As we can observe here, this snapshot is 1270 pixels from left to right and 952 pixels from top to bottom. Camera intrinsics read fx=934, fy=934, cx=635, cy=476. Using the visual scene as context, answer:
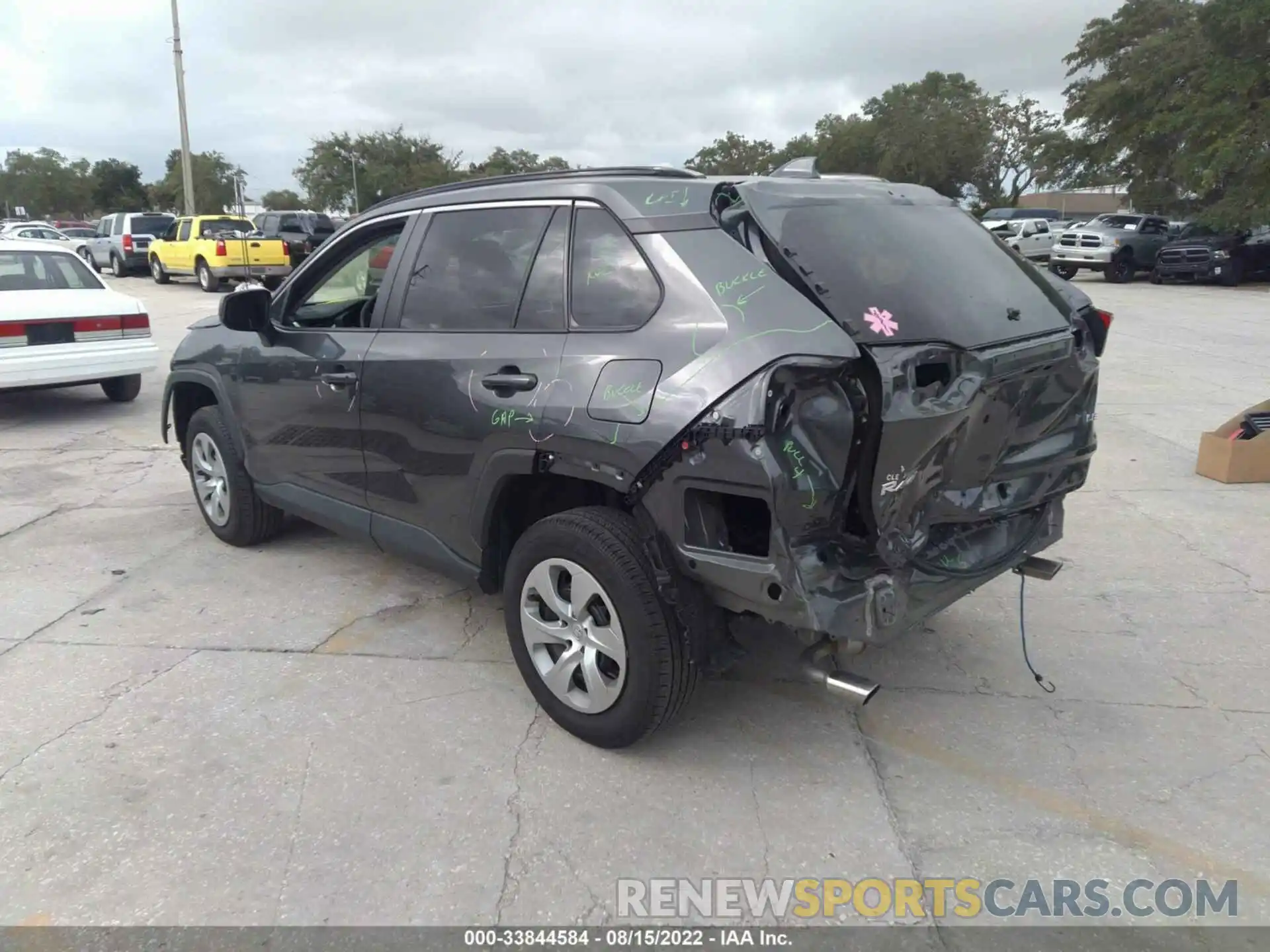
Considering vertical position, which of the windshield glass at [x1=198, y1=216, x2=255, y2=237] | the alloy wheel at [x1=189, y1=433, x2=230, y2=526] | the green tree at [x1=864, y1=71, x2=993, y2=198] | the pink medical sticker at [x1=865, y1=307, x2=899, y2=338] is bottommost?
the alloy wheel at [x1=189, y1=433, x2=230, y2=526]

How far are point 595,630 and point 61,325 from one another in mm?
7287

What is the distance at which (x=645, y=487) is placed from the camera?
9.43 ft

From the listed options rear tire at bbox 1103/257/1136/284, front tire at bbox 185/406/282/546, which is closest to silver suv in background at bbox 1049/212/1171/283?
rear tire at bbox 1103/257/1136/284

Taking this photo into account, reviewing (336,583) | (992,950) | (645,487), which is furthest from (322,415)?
(992,950)

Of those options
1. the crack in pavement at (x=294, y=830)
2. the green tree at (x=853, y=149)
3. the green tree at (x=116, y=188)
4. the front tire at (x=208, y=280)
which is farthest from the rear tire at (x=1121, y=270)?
the green tree at (x=116, y=188)

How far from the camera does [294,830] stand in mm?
2873

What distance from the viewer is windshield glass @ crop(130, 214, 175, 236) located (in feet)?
88.2

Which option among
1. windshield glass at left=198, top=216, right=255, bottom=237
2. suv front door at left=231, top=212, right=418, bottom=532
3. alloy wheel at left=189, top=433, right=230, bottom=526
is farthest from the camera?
windshield glass at left=198, top=216, right=255, bottom=237

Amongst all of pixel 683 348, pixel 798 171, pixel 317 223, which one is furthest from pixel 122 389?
pixel 317 223

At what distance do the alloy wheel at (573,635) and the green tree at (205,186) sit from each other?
215ft

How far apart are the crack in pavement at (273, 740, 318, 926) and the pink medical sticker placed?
2.31 meters

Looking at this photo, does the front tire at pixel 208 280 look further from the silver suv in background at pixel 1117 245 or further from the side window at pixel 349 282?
the silver suv in background at pixel 1117 245

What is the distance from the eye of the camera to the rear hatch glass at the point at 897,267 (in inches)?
111

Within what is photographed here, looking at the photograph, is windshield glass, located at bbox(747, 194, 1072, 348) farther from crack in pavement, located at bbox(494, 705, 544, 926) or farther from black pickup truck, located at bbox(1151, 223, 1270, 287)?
black pickup truck, located at bbox(1151, 223, 1270, 287)
